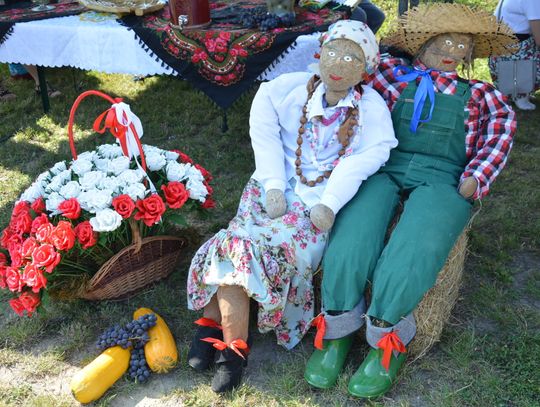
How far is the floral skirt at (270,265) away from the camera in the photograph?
2.40m

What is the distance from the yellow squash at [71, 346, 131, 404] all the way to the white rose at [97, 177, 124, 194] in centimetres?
69

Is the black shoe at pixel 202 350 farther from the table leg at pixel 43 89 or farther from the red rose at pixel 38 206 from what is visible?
the table leg at pixel 43 89

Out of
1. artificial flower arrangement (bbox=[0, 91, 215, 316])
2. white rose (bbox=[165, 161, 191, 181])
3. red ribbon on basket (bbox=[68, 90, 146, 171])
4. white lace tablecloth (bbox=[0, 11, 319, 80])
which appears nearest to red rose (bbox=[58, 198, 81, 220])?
artificial flower arrangement (bbox=[0, 91, 215, 316])

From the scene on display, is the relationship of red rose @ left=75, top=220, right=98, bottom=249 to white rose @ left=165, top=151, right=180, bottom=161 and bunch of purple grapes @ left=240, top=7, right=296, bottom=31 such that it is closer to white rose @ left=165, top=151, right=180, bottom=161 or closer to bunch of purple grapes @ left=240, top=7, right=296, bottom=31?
white rose @ left=165, top=151, right=180, bottom=161

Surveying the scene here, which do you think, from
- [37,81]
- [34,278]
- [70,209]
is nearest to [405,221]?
[70,209]

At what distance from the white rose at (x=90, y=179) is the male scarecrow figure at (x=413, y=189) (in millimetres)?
1085

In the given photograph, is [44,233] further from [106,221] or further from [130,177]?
[130,177]

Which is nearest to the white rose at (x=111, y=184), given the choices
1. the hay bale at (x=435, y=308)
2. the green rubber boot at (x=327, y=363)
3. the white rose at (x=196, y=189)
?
the white rose at (x=196, y=189)

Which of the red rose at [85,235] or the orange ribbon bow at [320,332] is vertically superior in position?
the red rose at [85,235]

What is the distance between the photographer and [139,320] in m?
2.64

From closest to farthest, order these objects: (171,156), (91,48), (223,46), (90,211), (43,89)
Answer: (90,211)
(171,156)
(223,46)
(91,48)
(43,89)

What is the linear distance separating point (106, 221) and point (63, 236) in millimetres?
185

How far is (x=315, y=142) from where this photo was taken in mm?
2754

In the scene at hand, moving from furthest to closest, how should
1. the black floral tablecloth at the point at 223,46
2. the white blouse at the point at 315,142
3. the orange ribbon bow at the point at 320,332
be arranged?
the black floral tablecloth at the point at 223,46
the white blouse at the point at 315,142
the orange ribbon bow at the point at 320,332
